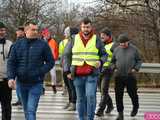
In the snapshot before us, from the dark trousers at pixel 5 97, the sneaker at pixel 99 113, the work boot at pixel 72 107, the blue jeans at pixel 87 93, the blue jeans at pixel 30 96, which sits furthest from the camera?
the work boot at pixel 72 107

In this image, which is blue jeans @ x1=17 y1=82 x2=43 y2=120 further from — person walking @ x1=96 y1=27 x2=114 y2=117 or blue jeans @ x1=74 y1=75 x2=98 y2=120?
person walking @ x1=96 y1=27 x2=114 y2=117

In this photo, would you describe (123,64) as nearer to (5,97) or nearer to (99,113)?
(99,113)

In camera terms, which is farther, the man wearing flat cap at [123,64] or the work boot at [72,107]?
the work boot at [72,107]

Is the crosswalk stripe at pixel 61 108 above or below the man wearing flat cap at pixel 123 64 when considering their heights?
below

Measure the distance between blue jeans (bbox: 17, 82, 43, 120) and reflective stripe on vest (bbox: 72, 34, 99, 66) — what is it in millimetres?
1262

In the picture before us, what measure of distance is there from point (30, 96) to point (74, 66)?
1.39m

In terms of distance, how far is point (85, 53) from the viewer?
1002 centimetres

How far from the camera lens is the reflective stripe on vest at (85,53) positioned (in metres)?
9.98

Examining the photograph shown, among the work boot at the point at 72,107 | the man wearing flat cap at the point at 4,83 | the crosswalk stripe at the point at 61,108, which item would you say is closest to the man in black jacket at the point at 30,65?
the man wearing flat cap at the point at 4,83

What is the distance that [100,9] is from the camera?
30.8 meters

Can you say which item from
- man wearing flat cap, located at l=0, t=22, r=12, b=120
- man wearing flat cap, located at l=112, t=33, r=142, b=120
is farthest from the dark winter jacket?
man wearing flat cap, located at l=112, t=33, r=142, b=120

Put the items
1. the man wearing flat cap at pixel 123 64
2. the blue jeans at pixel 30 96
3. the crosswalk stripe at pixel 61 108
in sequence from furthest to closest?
the crosswalk stripe at pixel 61 108, the man wearing flat cap at pixel 123 64, the blue jeans at pixel 30 96

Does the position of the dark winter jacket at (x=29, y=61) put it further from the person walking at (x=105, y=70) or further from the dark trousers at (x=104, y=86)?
the dark trousers at (x=104, y=86)

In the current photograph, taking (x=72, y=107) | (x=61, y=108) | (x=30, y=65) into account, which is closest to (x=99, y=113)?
(x=72, y=107)
